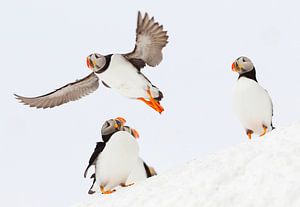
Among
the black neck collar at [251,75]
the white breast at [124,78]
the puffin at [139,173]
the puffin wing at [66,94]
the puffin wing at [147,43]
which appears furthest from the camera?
the puffin wing at [66,94]

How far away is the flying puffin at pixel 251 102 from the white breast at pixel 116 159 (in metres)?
2.09

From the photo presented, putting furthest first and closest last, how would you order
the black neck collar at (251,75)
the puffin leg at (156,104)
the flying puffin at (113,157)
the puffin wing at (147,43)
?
the puffin leg at (156,104), the puffin wing at (147,43), the black neck collar at (251,75), the flying puffin at (113,157)

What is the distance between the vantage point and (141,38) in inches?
422

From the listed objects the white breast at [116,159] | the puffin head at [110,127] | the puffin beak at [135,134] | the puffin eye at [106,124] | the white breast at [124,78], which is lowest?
the white breast at [116,159]

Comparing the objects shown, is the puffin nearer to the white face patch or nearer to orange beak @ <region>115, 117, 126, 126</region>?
orange beak @ <region>115, 117, 126, 126</region>

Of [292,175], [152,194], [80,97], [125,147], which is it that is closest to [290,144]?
[292,175]

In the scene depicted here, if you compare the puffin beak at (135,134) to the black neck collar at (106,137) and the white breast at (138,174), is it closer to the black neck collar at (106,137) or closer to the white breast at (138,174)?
the black neck collar at (106,137)

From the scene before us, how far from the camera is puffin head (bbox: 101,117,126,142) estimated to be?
26.4ft


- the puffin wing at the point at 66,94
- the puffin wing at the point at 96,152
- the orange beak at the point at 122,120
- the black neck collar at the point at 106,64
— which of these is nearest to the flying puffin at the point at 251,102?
the orange beak at the point at 122,120

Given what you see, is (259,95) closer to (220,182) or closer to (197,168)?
(197,168)

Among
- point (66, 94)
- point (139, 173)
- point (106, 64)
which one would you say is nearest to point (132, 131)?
point (139, 173)

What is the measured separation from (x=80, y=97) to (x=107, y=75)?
193 cm

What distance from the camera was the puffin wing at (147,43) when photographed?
10484mm

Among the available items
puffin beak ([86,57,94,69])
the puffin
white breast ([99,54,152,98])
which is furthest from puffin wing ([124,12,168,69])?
the puffin
